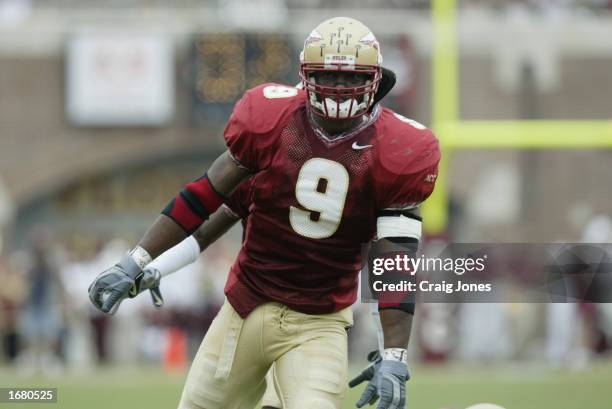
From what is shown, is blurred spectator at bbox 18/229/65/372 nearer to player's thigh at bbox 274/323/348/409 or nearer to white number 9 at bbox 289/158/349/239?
player's thigh at bbox 274/323/348/409

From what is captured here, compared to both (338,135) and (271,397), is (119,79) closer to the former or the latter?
(271,397)

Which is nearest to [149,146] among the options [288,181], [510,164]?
[510,164]

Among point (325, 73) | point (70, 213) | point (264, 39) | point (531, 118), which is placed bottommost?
point (70, 213)

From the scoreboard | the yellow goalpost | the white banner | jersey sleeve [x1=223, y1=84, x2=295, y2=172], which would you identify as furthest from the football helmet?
the white banner

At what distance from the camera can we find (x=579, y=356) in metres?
11.2

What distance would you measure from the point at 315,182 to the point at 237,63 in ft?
34.3

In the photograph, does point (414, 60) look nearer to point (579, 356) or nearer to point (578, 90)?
point (578, 90)

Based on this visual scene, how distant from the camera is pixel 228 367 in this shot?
4363 mm

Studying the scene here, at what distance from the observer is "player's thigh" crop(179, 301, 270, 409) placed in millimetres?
4371

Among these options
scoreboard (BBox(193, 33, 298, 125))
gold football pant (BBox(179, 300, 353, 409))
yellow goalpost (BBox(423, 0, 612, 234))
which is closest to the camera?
gold football pant (BBox(179, 300, 353, 409))

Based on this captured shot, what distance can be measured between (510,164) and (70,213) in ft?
17.7

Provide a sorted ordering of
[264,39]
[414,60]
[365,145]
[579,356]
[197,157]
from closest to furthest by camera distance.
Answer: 1. [365,145]
2. [579,356]
3. [264,39]
4. [414,60]
5. [197,157]

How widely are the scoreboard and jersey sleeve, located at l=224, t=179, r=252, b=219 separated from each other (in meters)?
9.54

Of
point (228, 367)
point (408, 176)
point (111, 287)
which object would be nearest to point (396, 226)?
point (408, 176)
